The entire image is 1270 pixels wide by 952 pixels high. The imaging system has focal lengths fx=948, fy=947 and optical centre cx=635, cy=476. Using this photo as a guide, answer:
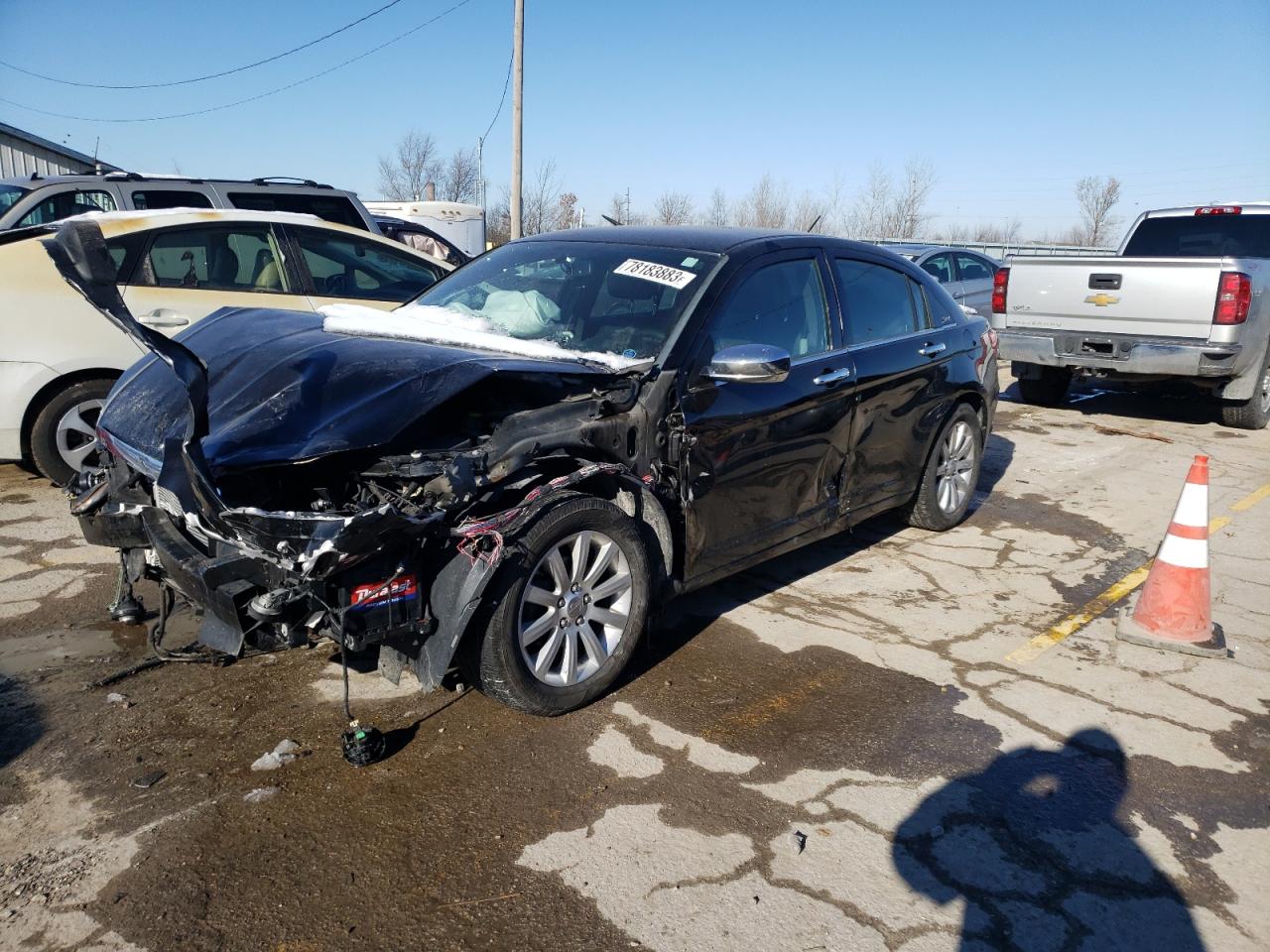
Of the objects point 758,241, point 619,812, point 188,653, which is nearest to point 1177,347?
point 758,241

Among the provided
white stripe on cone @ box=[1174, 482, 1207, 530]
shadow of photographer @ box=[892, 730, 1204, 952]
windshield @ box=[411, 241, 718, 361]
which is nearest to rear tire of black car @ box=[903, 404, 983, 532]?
white stripe on cone @ box=[1174, 482, 1207, 530]

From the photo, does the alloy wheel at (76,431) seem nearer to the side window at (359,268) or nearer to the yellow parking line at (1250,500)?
the side window at (359,268)

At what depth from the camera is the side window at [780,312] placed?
4.07 metres

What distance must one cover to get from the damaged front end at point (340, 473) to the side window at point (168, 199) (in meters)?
6.70

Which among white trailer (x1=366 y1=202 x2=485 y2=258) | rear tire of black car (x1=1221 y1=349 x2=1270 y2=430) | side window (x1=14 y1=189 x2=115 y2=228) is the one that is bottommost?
rear tire of black car (x1=1221 y1=349 x2=1270 y2=430)

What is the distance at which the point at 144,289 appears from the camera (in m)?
6.13

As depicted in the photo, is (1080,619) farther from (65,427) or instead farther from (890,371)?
(65,427)

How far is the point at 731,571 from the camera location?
13.6ft

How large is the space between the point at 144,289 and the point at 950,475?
5270 mm

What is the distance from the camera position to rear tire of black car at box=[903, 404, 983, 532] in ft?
18.5

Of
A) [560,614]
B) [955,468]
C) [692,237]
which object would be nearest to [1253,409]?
[955,468]

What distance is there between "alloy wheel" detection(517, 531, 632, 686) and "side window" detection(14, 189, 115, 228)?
8.20m

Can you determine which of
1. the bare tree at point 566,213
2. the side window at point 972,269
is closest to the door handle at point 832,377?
the side window at point 972,269

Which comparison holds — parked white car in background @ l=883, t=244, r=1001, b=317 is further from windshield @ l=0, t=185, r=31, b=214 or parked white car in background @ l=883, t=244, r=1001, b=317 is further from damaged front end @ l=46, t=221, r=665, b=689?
windshield @ l=0, t=185, r=31, b=214
